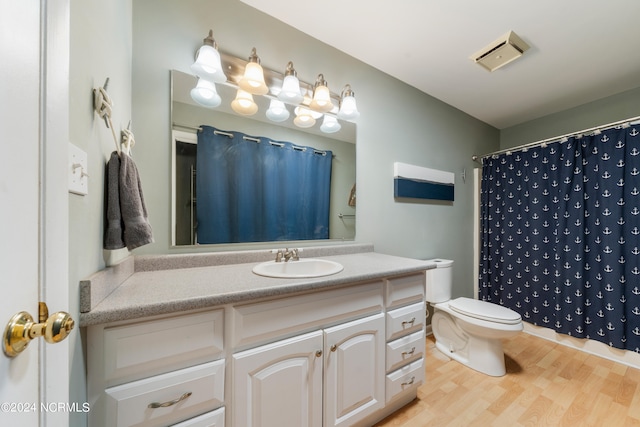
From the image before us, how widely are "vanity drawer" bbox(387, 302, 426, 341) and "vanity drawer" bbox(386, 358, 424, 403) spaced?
0.20 m

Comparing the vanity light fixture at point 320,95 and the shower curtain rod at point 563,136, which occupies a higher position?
the vanity light fixture at point 320,95

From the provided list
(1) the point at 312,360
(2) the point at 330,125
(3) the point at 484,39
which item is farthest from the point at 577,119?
(1) the point at 312,360

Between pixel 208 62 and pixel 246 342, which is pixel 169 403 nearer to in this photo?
pixel 246 342

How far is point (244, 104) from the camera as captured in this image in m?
1.32

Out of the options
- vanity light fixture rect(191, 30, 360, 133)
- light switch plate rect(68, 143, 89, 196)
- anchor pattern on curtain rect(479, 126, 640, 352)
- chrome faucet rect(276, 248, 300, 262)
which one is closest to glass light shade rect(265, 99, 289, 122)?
vanity light fixture rect(191, 30, 360, 133)

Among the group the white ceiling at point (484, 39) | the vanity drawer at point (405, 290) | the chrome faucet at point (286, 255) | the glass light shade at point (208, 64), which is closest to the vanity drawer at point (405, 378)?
the vanity drawer at point (405, 290)

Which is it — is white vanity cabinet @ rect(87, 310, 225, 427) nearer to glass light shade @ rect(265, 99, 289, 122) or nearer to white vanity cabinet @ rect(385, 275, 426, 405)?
white vanity cabinet @ rect(385, 275, 426, 405)

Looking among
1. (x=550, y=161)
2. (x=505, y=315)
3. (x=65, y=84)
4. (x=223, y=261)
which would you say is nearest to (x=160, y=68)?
(x=65, y=84)

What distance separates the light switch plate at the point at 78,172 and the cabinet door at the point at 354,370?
0.94 m

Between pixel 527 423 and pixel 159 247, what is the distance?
210 centimetres

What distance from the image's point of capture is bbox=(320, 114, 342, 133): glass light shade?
1.61 metres

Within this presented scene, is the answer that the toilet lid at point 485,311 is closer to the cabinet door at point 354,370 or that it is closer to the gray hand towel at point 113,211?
the cabinet door at point 354,370

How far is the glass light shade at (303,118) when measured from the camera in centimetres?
151

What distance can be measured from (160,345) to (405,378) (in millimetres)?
1217
